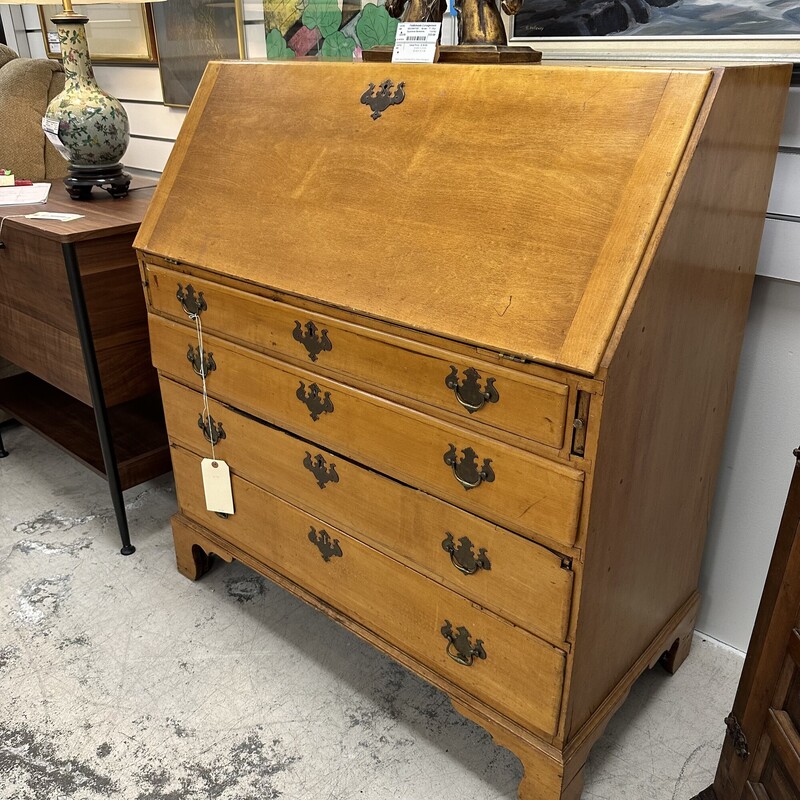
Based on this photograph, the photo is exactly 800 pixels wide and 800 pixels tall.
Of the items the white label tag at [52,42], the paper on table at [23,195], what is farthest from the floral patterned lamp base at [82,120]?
the white label tag at [52,42]

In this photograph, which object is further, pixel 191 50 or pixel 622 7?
pixel 191 50

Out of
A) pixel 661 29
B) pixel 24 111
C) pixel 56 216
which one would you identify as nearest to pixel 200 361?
pixel 56 216

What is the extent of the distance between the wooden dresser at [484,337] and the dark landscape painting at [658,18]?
0.53ft

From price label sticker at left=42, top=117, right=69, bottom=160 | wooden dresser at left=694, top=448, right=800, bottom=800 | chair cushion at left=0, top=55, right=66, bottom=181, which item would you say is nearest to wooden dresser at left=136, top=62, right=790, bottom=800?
wooden dresser at left=694, top=448, right=800, bottom=800

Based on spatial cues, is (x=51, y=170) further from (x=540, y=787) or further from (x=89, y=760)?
(x=540, y=787)

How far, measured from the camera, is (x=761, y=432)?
5.35 ft

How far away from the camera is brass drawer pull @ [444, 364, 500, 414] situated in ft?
3.70

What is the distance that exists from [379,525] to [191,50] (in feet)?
5.93

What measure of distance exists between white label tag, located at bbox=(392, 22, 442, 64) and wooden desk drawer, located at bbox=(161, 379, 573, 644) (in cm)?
74

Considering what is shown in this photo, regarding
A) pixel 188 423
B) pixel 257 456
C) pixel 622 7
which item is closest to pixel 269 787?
pixel 257 456

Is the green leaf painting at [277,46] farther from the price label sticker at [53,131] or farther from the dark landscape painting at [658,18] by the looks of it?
the dark landscape painting at [658,18]

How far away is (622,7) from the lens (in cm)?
148

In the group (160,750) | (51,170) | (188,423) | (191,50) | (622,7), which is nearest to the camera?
(622,7)

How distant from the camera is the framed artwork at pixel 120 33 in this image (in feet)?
8.42
